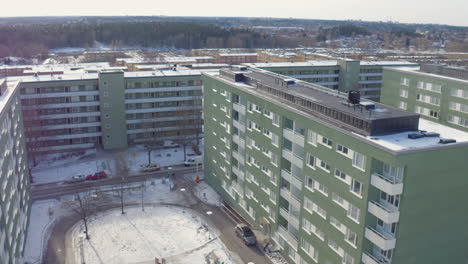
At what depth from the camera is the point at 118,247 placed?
162ft

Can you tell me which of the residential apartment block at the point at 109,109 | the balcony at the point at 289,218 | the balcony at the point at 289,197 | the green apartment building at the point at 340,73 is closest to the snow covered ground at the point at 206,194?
the balcony at the point at 289,218

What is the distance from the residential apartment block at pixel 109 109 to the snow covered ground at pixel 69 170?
550 cm

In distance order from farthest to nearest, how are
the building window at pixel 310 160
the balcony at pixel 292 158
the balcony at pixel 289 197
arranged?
the balcony at pixel 289 197 → the balcony at pixel 292 158 → the building window at pixel 310 160

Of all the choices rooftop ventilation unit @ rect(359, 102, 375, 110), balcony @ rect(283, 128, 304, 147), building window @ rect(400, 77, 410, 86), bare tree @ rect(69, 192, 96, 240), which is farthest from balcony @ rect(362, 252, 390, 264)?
building window @ rect(400, 77, 410, 86)

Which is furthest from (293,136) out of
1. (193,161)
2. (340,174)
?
(193,161)

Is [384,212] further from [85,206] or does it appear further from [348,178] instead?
[85,206]

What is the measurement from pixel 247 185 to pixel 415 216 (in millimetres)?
25743

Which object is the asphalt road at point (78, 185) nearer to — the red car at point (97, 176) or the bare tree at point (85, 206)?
the red car at point (97, 176)

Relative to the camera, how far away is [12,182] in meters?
44.4

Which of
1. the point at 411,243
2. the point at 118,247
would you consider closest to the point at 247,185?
the point at 118,247

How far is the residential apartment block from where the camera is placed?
267ft

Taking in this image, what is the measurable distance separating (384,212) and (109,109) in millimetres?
66499

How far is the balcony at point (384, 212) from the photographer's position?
102 ft

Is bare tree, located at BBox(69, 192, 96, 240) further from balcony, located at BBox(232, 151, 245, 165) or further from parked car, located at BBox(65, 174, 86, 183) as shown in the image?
balcony, located at BBox(232, 151, 245, 165)
